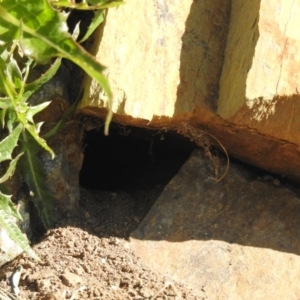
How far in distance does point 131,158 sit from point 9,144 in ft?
2.58

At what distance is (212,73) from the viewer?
93.6 inches

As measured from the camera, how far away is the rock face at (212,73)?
84.1 inches

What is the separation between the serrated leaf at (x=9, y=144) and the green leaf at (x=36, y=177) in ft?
0.43

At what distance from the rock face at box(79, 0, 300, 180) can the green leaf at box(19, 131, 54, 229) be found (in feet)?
0.70

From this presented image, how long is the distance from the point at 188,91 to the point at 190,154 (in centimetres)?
32

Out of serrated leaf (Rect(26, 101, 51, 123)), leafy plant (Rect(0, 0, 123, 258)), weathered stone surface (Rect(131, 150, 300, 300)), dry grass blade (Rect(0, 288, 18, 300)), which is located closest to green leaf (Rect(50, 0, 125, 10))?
leafy plant (Rect(0, 0, 123, 258))

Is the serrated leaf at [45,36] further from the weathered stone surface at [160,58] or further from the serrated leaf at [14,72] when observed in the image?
the weathered stone surface at [160,58]

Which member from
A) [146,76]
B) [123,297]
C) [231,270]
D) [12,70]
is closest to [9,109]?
[12,70]

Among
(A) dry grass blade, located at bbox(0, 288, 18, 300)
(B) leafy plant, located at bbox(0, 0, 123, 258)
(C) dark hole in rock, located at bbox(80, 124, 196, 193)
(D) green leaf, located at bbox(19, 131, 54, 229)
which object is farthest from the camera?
(C) dark hole in rock, located at bbox(80, 124, 196, 193)

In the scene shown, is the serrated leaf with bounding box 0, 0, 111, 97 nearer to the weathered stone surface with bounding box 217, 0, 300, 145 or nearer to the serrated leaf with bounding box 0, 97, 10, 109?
the serrated leaf with bounding box 0, 97, 10, 109

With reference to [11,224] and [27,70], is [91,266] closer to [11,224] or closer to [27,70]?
[11,224]

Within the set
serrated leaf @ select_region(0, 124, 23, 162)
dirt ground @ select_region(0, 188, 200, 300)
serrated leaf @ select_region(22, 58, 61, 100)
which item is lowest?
dirt ground @ select_region(0, 188, 200, 300)

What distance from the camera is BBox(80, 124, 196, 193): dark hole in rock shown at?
264 cm

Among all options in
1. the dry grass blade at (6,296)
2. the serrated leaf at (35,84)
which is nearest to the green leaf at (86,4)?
the serrated leaf at (35,84)
